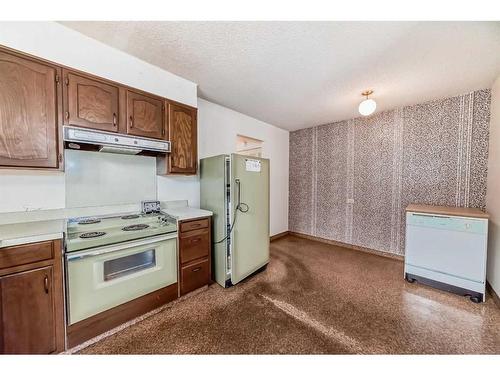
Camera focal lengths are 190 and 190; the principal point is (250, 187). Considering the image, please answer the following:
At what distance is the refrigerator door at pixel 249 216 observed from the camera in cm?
224

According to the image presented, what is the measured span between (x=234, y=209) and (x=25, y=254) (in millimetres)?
1611

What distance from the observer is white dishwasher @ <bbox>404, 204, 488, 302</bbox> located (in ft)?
6.56

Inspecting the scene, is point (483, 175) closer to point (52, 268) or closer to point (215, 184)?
point (215, 184)

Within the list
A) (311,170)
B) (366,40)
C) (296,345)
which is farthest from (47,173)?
(311,170)

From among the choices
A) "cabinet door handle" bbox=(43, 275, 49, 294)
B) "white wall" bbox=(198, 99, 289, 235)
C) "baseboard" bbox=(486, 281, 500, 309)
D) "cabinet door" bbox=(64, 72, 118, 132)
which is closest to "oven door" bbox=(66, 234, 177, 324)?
"cabinet door handle" bbox=(43, 275, 49, 294)

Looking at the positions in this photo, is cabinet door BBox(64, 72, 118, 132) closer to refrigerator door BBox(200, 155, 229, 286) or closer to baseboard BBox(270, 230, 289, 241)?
refrigerator door BBox(200, 155, 229, 286)

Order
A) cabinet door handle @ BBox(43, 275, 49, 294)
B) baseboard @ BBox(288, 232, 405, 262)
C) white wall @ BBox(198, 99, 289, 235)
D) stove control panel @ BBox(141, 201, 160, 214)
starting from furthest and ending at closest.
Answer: baseboard @ BBox(288, 232, 405, 262) → white wall @ BBox(198, 99, 289, 235) → stove control panel @ BBox(141, 201, 160, 214) → cabinet door handle @ BBox(43, 275, 49, 294)

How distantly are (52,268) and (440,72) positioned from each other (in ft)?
12.7

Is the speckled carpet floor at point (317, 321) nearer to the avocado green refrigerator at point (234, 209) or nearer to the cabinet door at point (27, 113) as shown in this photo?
the avocado green refrigerator at point (234, 209)

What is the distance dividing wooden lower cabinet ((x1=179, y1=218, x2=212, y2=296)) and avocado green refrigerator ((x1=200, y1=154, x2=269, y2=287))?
16cm

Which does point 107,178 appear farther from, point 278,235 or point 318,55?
point 278,235

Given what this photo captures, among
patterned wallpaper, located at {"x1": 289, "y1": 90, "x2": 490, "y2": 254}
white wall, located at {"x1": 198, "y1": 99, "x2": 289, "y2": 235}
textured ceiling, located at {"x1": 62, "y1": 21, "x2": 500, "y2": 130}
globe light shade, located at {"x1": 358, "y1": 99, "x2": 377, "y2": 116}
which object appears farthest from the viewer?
white wall, located at {"x1": 198, "y1": 99, "x2": 289, "y2": 235}

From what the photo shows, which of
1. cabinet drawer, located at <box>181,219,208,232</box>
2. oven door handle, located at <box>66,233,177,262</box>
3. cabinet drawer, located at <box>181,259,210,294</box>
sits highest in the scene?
cabinet drawer, located at <box>181,219,208,232</box>
